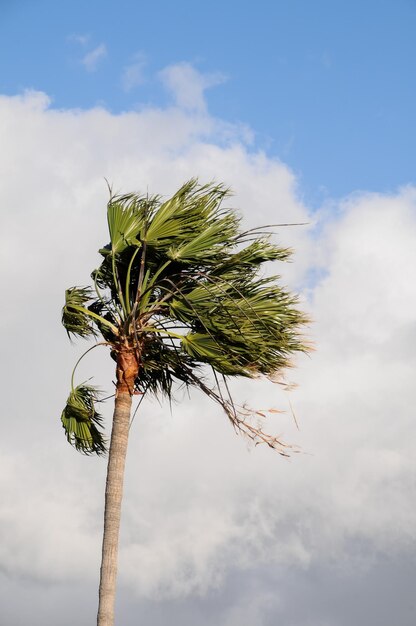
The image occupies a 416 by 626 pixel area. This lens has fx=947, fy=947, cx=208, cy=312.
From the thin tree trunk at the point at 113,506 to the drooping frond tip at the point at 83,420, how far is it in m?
0.86

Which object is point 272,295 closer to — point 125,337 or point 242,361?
point 242,361

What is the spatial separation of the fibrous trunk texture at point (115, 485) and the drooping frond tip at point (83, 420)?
851 millimetres

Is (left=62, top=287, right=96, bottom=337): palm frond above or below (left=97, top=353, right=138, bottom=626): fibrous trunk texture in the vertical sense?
above

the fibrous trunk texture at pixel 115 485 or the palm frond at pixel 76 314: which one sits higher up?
the palm frond at pixel 76 314

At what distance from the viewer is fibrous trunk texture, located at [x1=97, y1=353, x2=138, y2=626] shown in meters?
15.0

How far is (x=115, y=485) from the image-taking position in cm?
1550

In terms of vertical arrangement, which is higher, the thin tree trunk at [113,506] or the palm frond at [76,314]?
the palm frond at [76,314]

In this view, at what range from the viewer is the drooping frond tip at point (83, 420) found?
655 inches

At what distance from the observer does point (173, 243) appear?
16344 mm

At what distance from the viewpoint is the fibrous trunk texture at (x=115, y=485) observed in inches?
590

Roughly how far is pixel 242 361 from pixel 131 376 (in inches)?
75.0

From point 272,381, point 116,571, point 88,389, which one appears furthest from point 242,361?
point 116,571

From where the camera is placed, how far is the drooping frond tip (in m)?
16.6

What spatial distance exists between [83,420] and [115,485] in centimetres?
173
